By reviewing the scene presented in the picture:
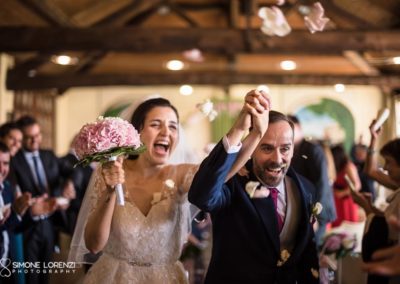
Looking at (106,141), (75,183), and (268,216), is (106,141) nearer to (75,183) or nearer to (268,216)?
(268,216)

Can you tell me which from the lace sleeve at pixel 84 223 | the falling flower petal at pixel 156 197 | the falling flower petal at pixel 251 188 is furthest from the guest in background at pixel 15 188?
the falling flower petal at pixel 251 188

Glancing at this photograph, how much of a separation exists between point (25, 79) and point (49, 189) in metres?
5.31

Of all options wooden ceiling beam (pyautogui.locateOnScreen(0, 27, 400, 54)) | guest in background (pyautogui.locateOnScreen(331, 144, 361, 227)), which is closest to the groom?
guest in background (pyautogui.locateOnScreen(331, 144, 361, 227))

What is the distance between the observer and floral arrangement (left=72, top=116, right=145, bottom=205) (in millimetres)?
2289

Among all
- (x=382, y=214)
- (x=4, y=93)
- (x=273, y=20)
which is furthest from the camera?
(x=4, y=93)

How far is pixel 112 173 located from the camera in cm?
232

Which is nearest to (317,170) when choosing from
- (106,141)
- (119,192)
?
(119,192)

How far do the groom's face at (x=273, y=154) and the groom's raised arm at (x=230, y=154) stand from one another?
0.14 meters

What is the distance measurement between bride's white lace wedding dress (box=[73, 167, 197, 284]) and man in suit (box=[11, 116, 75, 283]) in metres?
1.04

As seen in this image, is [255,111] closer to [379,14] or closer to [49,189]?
[49,189]

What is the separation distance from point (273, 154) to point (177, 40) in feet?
20.8

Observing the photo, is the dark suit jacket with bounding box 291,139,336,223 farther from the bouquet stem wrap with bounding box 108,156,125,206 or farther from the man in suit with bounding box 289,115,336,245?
the bouquet stem wrap with bounding box 108,156,125,206

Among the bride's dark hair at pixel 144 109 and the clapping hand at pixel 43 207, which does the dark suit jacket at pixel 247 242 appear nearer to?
the bride's dark hair at pixel 144 109

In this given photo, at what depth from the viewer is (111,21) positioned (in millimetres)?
10688
